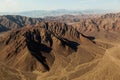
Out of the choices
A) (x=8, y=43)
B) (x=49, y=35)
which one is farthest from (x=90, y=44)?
(x=8, y=43)

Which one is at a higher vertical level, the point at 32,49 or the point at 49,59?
the point at 32,49

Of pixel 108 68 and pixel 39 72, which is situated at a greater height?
pixel 108 68

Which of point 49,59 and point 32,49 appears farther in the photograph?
point 32,49

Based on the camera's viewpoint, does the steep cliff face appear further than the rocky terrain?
Yes

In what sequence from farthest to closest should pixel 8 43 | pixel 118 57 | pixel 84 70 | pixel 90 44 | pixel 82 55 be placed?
pixel 90 44
pixel 8 43
pixel 82 55
pixel 118 57
pixel 84 70

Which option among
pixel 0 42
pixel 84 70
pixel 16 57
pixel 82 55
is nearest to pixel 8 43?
pixel 0 42

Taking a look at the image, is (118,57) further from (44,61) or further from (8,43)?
(8,43)

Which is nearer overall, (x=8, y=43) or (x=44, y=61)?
(x=44, y=61)

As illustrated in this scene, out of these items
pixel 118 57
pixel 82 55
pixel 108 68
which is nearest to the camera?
pixel 108 68

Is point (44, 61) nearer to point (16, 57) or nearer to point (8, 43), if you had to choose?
point (16, 57)

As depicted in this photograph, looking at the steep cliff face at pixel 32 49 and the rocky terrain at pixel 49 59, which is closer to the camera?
the rocky terrain at pixel 49 59
